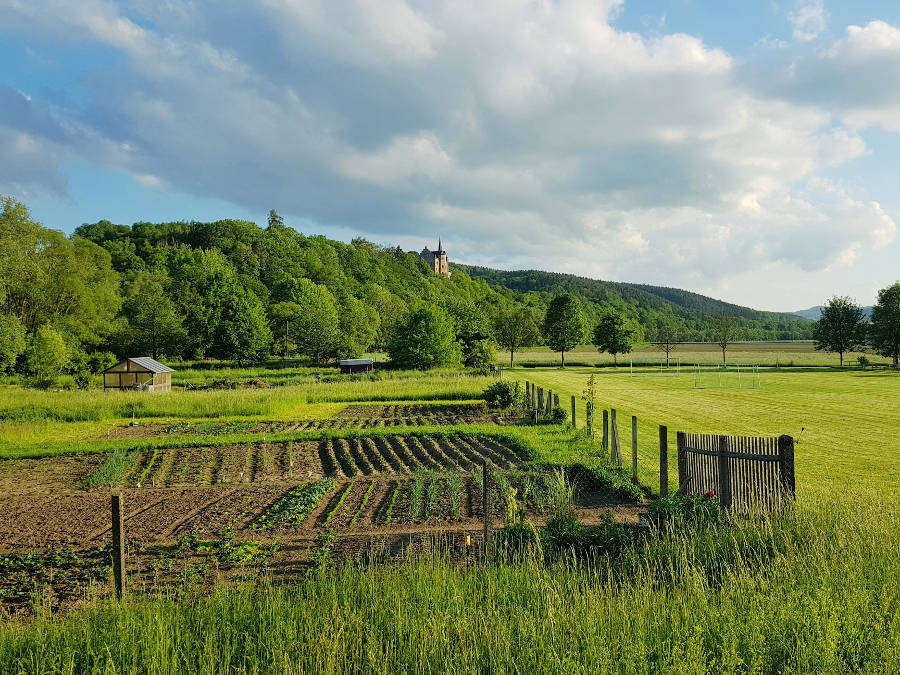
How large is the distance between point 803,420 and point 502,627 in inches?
897

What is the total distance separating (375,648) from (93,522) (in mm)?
8238

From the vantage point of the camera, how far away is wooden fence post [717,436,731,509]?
900 cm

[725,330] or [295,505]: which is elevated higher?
[725,330]

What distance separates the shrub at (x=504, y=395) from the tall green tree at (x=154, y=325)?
47616mm

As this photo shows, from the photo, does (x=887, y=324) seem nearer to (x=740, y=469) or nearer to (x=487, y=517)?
(x=740, y=469)

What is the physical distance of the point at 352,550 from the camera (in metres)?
7.67

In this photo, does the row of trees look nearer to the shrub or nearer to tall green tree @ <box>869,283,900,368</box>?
tall green tree @ <box>869,283,900,368</box>

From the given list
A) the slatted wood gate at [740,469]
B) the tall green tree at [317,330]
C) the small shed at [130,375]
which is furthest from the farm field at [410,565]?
the tall green tree at [317,330]

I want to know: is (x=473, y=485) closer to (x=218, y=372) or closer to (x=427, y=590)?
(x=427, y=590)

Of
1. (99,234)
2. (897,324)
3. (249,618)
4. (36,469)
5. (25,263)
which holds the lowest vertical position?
(36,469)

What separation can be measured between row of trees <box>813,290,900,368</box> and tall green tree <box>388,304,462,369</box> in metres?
47.9

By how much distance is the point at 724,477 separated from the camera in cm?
904

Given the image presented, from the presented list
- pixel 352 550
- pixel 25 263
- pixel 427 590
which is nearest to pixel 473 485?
pixel 352 550

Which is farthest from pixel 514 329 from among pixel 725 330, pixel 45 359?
pixel 45 359
